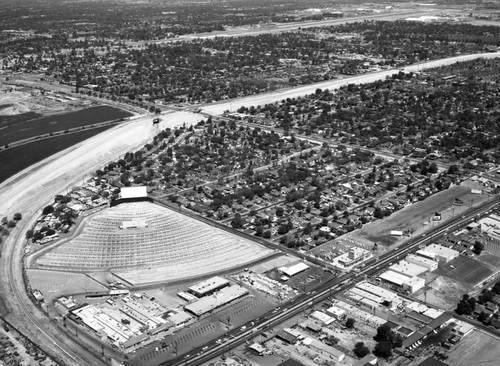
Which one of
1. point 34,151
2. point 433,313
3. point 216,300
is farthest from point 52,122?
point 433,313

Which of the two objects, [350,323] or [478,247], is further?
[478,247]

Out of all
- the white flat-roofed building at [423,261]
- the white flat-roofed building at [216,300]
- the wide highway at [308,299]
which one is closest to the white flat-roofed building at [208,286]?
the white flat-roofed building at [216,300]

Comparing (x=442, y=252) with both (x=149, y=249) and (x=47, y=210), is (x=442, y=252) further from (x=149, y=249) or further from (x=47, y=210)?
(x=47, y=210)

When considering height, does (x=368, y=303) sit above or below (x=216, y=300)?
below

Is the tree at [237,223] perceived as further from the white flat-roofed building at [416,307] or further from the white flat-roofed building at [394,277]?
the white flat-roofed building at [416,307]

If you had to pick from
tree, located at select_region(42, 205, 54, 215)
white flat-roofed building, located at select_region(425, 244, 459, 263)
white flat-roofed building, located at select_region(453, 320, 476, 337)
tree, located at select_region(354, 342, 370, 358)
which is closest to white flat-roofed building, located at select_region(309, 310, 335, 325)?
tree, located at select_region(354, 342, 370, 358)

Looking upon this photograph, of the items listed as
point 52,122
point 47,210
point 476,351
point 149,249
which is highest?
point 52,122

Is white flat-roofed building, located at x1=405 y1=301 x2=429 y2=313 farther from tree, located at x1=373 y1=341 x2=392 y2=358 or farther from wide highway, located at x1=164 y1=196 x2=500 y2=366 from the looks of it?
tree, located at x1=373 y1=341 x2=392 y2=358

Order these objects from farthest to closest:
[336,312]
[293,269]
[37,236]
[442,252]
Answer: [37,236] < [442,252] < [293,269] < [336,312]
